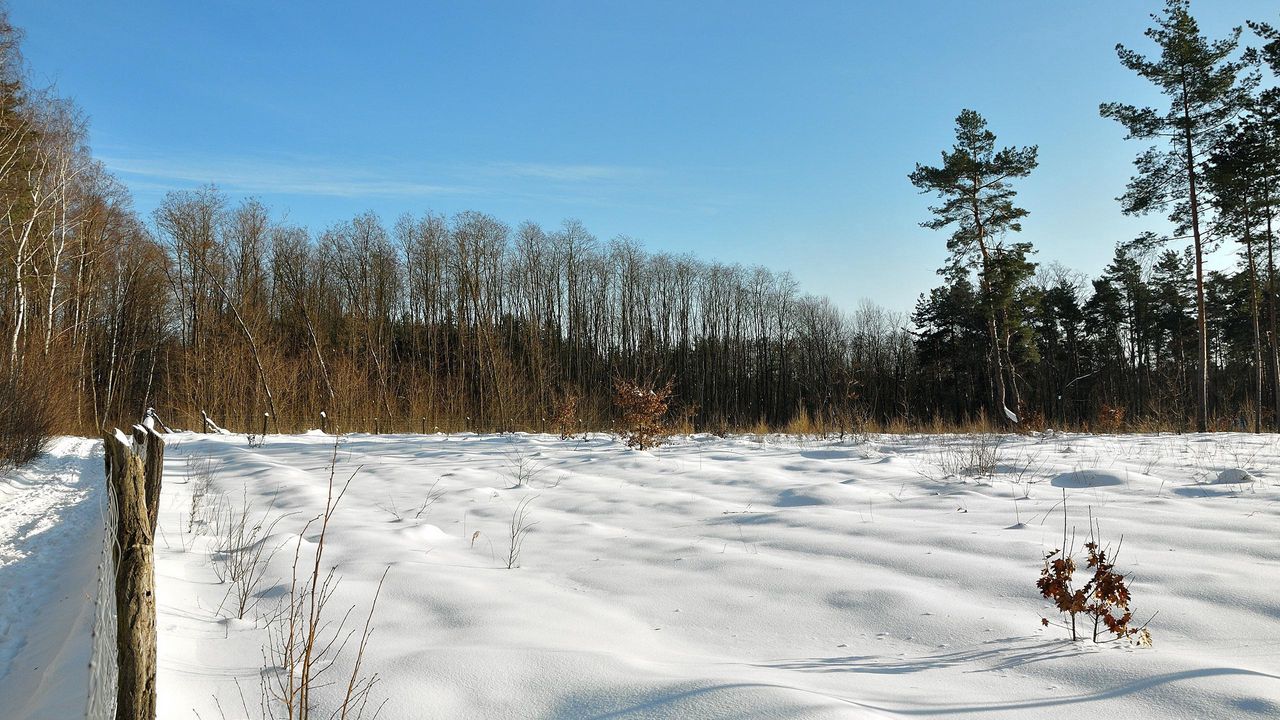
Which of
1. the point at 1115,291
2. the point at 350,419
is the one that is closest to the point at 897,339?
the point at 1115,291

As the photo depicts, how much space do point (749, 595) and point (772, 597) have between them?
4.7 inches

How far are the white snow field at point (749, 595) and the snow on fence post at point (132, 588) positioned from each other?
14.2 inches

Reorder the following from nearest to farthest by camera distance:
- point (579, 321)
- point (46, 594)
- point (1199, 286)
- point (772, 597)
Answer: point (772, 597)
point (46, 594)
point (1199, 286)
point (579, 321)

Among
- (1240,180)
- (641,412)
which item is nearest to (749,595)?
(641,412)

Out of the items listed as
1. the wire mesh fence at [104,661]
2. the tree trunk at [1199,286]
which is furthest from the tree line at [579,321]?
the wire mesh fence at [104,661]

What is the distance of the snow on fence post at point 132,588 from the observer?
6.43 ft

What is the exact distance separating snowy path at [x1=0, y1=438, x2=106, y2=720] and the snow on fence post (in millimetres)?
796

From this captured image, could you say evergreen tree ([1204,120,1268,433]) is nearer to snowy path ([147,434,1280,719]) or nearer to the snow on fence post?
snowy path ([147,434,1280,719])

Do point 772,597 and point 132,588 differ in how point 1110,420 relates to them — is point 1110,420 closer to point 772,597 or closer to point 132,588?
point 772,597

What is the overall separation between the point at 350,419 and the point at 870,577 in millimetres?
18296

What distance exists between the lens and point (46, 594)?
4.33 meters

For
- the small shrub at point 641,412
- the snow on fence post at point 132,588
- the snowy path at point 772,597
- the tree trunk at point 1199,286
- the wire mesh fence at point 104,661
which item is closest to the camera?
the snow on fence post at point 132,588

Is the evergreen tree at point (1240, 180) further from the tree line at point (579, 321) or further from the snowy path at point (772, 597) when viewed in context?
the snowy path at point (772, 597)

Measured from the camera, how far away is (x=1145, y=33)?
1578 cm
